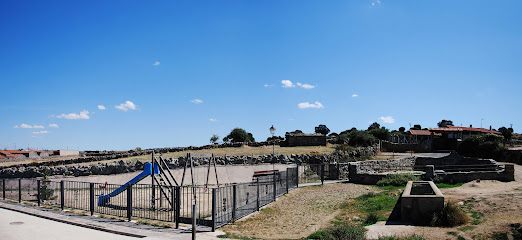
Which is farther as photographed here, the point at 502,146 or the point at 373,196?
the point at 502,146

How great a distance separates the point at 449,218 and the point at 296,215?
20.2 ft

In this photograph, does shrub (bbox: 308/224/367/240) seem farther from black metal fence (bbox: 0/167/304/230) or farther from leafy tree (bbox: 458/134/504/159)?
leafy tree (bbox: 458/134/504/159)

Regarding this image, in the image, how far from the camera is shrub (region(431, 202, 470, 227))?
424 inches

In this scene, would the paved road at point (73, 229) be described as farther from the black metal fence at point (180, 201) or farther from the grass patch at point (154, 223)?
the black metal fence at point (180, 201)

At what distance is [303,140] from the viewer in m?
49.8

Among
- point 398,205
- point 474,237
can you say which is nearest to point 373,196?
point 398,205

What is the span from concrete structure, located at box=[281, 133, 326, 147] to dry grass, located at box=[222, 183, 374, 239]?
2592cm

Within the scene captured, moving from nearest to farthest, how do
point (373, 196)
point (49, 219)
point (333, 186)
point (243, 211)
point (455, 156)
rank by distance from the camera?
point (49, 219)
point (243, 211)
point (373, 196)
point (333, 186)
point (455, 156)

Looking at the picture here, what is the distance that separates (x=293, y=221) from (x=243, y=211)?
2.00 metres

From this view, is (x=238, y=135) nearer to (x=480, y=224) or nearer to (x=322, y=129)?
(x=322, y=129)

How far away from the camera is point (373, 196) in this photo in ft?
62.1

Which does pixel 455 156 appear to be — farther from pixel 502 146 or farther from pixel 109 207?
pixel 109 207

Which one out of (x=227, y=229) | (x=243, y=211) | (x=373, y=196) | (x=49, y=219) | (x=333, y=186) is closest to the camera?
(x=227, y=229)

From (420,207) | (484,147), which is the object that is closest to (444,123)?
(484,147)
